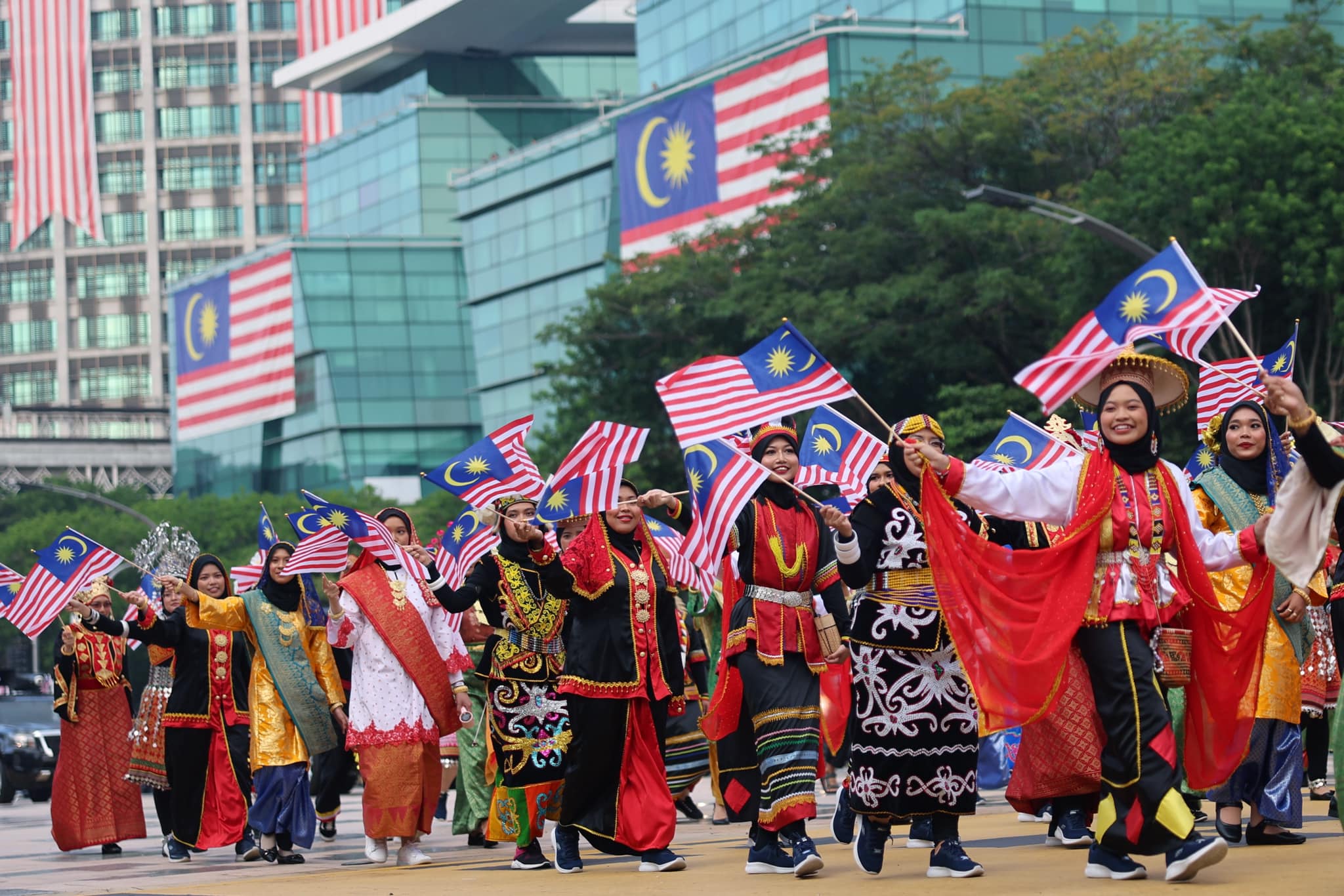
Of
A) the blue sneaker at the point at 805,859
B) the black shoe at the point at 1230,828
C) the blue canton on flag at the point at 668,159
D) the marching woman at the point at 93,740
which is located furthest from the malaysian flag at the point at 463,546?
the blue canton on flag at the point at 668,159

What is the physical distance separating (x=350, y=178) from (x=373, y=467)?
13.7 m

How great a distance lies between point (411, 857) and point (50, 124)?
93.6 m

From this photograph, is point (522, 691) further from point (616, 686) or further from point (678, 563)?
point (678, 563)

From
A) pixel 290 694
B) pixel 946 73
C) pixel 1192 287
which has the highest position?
pixel 946 73

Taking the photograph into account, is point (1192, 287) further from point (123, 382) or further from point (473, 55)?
point (123, 382)

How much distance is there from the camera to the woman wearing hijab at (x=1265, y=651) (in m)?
9.05

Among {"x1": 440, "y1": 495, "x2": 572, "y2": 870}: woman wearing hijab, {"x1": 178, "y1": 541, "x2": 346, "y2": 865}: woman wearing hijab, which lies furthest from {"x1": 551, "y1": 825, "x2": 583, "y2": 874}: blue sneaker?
{"x1": 178, "y1": 541, "x2": 346, "y2": 865}: woman wearing hijab

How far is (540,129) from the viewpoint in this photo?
80250 mm

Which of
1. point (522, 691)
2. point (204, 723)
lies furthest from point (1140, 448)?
point (204, 723)

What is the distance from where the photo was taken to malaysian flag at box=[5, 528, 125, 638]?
45.7 feet

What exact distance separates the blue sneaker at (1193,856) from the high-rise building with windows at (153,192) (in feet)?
359

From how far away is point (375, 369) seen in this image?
75.8m

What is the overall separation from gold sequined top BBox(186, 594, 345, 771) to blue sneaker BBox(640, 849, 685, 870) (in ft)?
10.5

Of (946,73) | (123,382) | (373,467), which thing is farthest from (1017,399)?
(123,382)
